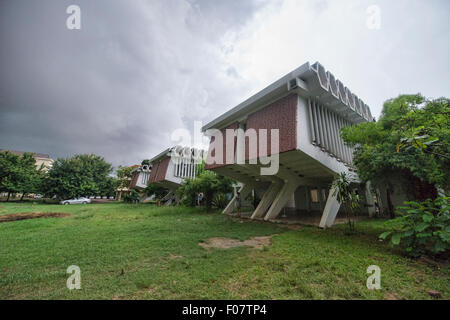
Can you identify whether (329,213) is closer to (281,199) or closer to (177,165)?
(281,199)

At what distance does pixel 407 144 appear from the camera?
3266 mm

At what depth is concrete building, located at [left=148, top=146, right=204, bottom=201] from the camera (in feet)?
67.7

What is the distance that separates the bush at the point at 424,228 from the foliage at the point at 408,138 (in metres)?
1.03

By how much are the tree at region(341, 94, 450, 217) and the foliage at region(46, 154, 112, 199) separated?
32.3 metres

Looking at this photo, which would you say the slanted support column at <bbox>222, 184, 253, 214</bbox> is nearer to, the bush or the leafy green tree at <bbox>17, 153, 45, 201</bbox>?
the bush

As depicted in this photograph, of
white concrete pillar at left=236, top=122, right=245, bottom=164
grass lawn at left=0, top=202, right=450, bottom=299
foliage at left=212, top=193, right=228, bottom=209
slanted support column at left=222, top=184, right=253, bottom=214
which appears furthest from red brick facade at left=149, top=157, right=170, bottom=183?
grass lawn at left=0, top=202, right=450, bottom=299

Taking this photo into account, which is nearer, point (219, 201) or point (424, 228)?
point (424, 228)

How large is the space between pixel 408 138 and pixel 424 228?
6.62ft

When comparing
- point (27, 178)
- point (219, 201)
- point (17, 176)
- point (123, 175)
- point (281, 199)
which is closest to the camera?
point (281, 199)

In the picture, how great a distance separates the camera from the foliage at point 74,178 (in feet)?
75.8

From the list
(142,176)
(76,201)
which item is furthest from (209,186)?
(76,201)

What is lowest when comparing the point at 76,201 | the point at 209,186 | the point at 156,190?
the point at 76,201

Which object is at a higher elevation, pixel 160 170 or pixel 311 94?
pixel 311 94

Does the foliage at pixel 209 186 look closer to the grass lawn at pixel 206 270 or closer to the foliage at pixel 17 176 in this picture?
the grass lawn at pixel 206 270
